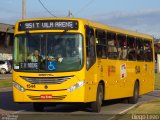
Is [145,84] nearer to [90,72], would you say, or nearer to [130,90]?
[130,90]

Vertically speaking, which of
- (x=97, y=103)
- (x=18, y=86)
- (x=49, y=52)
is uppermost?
(x=49, y=52)

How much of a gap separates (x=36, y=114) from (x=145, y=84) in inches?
341

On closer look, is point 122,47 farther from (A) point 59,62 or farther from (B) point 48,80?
(B) point 48,80

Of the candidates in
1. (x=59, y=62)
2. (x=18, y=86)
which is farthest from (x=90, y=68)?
(x=18, y=86)

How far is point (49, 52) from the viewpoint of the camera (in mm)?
17078

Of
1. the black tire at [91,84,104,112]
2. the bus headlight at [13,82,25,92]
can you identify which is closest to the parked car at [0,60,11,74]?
the black tire at [91,84,104,112]

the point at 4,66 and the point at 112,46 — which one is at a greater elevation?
the point at 112,46

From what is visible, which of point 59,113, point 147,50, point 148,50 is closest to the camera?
point 59,113

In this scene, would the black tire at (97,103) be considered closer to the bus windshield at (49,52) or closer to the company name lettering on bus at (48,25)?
the bus windshield at (49,52)

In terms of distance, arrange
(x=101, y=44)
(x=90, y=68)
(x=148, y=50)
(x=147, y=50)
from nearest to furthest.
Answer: (x=90, y=68) → (x=101, y=44) → (x=147, y=50) → (x=148, y=50)

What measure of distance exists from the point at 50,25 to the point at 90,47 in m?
1.50

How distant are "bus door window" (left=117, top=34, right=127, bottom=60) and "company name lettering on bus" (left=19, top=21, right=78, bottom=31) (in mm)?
4077

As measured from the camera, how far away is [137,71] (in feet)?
76.8

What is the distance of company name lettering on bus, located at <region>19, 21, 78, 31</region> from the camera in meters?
17.1
